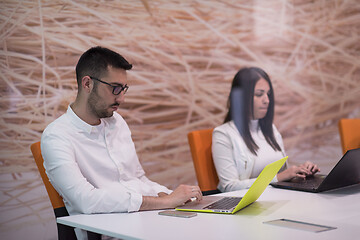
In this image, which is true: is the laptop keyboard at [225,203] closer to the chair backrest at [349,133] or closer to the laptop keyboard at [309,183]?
the laptop keyboard at [309,183]

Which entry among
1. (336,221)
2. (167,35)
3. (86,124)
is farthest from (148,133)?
(336,221)

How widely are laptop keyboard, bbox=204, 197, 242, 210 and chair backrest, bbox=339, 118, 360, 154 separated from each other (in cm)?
158

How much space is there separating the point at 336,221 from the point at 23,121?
226cm

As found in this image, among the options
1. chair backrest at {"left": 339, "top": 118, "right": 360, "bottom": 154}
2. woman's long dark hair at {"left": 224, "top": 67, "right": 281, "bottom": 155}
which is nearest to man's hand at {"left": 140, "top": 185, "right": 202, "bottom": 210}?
woman's long dark hair at {"left": 224, "top": 67, "right": 281, "bottom": 155}

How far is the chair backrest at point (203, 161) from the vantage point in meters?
2.48

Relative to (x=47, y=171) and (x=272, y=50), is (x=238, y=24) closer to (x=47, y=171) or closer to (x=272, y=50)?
(x=272, y=50)

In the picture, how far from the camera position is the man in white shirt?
1.70m

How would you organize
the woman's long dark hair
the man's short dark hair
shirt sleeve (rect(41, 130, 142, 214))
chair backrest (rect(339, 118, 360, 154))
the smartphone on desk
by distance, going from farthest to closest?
chair backrest (rect(339, 118, 360, 154)) → the woman's long dark hair → the man's short dark hair → shirt sleeve (rect(41, 130, 142, 214)) → the smartphone on desk

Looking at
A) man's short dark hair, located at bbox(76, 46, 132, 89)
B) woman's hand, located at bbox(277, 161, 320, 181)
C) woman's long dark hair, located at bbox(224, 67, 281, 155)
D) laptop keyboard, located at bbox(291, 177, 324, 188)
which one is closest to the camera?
laptop keyboard, located at bbox(291, 177, 324, 188)

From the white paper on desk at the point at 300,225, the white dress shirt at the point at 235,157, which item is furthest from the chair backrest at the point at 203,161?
the white paper on desk at the point at 300,225

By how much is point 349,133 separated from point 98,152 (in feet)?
6.21

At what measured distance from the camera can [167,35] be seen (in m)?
3.58

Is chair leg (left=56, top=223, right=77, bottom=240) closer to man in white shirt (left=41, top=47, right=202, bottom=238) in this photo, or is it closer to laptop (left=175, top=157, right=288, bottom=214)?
man in white shirt (left=41, top=47, right=202, bottom=238)

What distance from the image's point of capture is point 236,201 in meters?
1.69
